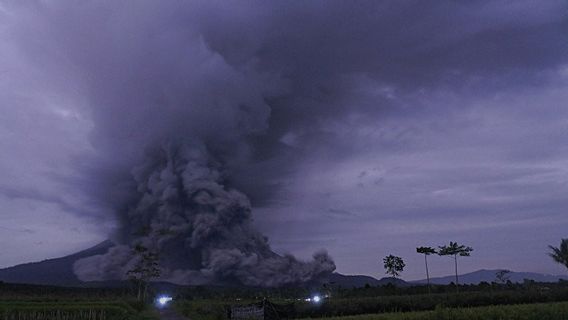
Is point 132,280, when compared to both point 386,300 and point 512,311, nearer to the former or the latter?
point 386,300

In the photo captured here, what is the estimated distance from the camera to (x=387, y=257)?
136125 mm

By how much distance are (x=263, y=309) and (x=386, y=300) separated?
61.4ft

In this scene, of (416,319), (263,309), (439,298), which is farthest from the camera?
(439,298)

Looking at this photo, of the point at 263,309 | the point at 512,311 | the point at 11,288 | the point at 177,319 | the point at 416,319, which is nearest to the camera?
the point at 416,319

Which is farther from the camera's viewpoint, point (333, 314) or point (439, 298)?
point (439, 298)

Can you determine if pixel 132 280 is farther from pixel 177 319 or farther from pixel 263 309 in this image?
pixel 263 309

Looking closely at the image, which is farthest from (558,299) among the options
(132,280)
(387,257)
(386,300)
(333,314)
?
(132,280)

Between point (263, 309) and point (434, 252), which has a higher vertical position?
point (434, 252)

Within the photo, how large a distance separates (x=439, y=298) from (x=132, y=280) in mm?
83012

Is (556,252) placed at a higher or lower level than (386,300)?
higher

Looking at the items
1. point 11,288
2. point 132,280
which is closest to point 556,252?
point 132,280

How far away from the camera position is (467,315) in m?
28.9

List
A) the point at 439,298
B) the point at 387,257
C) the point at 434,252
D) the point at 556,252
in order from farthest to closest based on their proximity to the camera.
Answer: the point at 387,257 < the point at 434,252 < the point at 556,252 < the point at 439,298

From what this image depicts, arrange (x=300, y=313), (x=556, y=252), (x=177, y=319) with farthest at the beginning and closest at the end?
(x=556, y=252) → (x=177, y=319) → (x=300, y=313)
